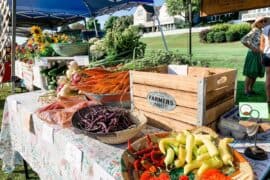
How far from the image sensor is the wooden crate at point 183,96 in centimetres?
92

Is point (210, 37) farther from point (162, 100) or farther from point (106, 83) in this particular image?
point (162, 100)

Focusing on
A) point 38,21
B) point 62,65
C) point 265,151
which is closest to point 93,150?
point 265,151

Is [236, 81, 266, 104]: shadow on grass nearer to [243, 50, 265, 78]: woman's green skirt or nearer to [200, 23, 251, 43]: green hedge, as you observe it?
[243, 50, 265, 78]: woman's green skirt

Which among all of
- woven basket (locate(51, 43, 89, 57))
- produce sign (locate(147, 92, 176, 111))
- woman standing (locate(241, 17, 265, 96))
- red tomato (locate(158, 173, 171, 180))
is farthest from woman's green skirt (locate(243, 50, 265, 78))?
red tomato (locate(158, 173, 171, 180))

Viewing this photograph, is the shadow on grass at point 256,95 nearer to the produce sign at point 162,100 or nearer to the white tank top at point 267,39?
the white tank top at point 267,39

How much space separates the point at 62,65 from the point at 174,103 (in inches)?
55.1

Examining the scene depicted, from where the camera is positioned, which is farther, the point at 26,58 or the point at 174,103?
the point at 26,58

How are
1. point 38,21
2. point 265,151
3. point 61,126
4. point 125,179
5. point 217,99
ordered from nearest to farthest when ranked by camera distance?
1. point 125,179
2. point 265,151
3. point 217,99
4. point 61,126
5. point 38,21

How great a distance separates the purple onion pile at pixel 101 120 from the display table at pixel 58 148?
0.17 feet

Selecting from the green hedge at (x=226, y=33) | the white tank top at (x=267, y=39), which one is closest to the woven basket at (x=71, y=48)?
the white tank top at (x=267, y=39)

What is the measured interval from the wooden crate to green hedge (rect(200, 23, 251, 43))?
16.8m

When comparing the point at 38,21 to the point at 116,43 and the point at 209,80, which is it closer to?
the point at 116,43

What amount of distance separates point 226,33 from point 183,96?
17.1 meters

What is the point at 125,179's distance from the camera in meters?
0.71
